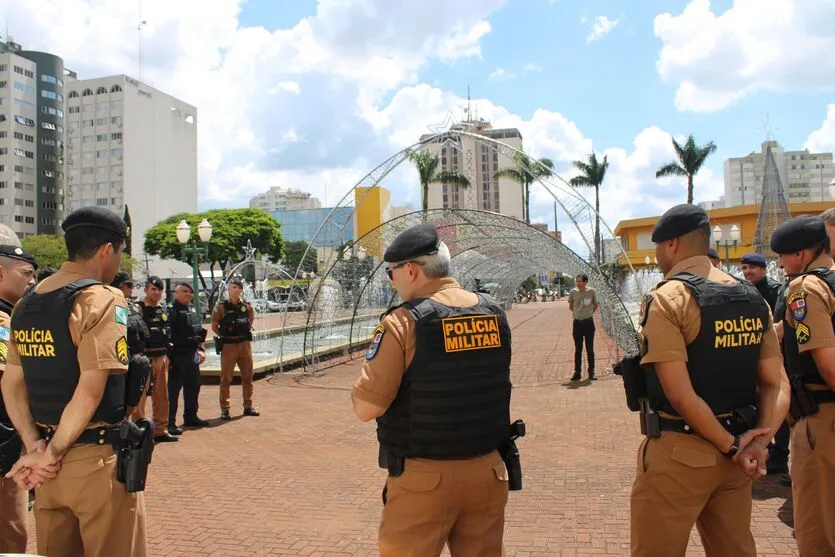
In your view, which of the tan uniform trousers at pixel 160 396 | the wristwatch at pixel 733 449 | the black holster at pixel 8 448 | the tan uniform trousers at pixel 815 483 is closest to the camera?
the wristwatch at pixel 733 449

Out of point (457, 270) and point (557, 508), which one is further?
point (457, 270)

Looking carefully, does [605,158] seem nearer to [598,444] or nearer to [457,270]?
[457,270]

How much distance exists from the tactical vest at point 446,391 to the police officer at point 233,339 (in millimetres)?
6694

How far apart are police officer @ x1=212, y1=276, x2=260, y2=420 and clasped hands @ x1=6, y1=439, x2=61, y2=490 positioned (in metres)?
6.22

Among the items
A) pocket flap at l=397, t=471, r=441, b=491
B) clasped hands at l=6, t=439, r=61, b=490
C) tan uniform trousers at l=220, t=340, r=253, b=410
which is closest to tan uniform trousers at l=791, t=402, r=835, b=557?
pocket flap at l=397, t=471, r=441, b=491

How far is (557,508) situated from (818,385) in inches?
90.1

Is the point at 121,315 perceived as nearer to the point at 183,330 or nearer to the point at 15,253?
the point at 15,253

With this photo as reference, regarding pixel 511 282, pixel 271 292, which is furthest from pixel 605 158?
pixel 271 292

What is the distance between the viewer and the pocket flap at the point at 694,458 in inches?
105

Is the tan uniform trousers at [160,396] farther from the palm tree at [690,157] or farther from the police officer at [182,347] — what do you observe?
the palm tree at [690,157]

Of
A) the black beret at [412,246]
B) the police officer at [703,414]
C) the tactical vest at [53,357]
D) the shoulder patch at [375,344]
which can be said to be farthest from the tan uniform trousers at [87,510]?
the police officer at [703,414]

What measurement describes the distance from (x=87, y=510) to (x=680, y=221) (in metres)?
2.95

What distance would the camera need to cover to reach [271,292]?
5981 cm

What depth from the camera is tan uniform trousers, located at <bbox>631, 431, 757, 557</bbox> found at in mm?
2684
